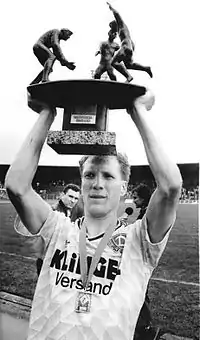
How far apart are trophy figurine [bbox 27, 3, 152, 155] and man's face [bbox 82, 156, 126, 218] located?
0.13 ft

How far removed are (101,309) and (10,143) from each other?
1.33 meters

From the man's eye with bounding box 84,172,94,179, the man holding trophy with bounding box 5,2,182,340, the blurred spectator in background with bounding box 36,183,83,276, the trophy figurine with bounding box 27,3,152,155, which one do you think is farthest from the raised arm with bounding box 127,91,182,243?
the blurred spectator in background with bounding box 36,183,83,276

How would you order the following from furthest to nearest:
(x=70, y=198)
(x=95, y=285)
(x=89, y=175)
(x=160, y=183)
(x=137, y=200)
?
(x=70, y=198) → (x=137, y=200) → (x=89, y=175) → (x=95, y=285) → (x=160, y=183)

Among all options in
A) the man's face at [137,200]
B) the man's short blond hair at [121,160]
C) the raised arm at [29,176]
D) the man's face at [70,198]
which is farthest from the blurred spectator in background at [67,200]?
the raised arm at [29,176]

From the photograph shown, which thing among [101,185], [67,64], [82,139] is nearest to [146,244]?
[101,185]

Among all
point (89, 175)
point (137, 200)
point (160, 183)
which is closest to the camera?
point (160, 183)

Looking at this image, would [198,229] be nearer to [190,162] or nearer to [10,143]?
[190,162]

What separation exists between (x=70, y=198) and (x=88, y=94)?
41.6 inches

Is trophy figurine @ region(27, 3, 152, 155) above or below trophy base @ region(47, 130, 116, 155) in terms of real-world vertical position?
above

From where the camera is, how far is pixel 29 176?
114 cm

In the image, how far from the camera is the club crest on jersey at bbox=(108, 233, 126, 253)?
121 cm

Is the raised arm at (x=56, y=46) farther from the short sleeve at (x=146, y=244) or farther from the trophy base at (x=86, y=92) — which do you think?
the short sleeve at (x=146, y=244)

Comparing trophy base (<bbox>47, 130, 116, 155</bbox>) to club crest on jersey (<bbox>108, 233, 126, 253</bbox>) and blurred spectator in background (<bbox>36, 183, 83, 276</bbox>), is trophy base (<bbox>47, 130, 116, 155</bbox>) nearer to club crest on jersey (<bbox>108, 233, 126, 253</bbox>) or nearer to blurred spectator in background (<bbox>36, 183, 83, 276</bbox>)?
club crest on jersey (<bbox>108, 233, 126, 253</bbox>)

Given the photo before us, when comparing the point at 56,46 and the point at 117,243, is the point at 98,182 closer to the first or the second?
the point at 117,243
